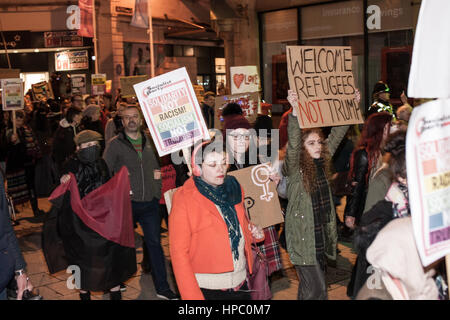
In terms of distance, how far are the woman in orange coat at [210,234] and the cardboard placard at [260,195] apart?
1.37 m

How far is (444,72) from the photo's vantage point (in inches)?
126

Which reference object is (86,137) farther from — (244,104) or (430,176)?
(430,176)

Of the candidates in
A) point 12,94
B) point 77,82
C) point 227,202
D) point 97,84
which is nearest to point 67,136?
point 12,94

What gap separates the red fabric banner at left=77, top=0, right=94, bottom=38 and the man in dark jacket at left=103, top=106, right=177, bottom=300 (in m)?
18.2

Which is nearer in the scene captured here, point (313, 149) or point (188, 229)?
point (188, 229)

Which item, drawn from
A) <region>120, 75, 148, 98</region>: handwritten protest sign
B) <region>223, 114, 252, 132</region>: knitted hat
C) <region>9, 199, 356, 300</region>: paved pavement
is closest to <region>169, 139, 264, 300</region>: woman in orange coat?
<region>223, 114, 252, 132</region>: knitted hat

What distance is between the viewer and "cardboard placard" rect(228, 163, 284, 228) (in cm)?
560

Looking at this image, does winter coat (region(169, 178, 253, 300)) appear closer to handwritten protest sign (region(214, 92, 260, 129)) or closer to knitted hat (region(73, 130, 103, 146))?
knitted hat (region(73, 130, 103, 146))

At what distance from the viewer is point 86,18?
2408 cm

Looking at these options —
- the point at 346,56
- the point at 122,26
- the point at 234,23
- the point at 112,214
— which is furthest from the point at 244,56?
the point at 112,214

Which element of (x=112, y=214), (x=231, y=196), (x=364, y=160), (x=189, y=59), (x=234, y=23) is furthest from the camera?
(x=189, y=59)

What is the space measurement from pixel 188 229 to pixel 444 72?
5.91ft

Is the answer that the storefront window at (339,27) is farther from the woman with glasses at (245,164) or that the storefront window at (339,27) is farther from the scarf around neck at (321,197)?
the scarf around neck at (321,197)

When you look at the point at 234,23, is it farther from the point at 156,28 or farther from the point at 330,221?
the point at 330,221
